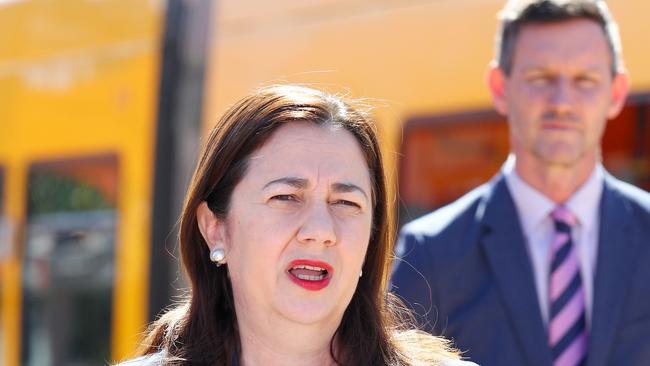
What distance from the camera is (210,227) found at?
2221 mm

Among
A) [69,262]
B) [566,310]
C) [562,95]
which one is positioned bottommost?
[69,262]

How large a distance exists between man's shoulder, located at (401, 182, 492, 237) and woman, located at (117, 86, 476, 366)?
1.98 feet

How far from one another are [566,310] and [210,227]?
40.6 inches

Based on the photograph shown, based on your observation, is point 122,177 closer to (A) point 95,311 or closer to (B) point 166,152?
(B) point 166,152

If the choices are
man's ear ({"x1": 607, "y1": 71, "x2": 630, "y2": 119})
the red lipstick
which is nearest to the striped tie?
man's ear ({"x1": 607, "y1": 71, "x2": 630, "y2": 119})

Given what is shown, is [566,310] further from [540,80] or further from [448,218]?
[540,80]

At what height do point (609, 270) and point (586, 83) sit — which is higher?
point (586, 83)

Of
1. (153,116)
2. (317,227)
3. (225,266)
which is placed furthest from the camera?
(153,116)

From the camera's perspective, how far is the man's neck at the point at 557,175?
9.21 ft

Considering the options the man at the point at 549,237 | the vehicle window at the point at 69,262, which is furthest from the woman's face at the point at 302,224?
the vehicle window at the point at 69,262

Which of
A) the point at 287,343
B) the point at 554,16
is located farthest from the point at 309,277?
the point at 554,16

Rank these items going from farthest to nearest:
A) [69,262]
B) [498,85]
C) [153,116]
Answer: [69,262] → [153,116] → [498,85]

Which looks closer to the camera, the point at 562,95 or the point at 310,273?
the point at 310,273

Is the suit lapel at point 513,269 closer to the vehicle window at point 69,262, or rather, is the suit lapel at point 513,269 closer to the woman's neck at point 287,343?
the woman's neck at point 287,343
